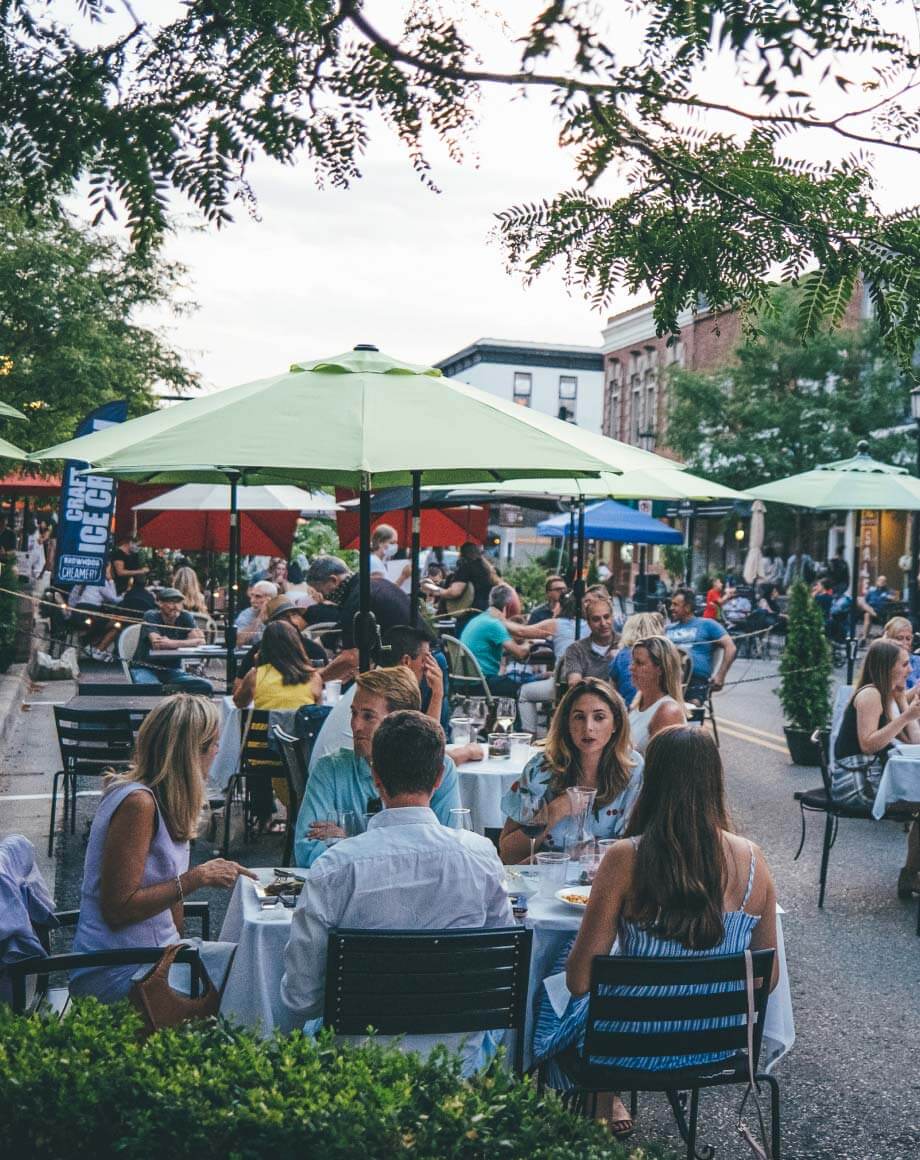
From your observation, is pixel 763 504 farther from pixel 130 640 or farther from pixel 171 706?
pixel 171 706

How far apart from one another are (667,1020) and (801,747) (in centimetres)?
865

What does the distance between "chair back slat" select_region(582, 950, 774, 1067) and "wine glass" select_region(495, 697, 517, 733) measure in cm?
402

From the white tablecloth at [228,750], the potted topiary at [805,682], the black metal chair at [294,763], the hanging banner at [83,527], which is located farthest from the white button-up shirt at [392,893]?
the hanging banner at [83,527]

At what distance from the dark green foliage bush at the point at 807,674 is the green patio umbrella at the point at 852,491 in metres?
0.31

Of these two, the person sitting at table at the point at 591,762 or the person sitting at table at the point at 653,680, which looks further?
the person sitting at table at the point at 653,680

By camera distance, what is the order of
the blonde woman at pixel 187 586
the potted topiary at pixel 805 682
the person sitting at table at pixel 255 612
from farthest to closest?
1. the blonde woman at pixel 187 586
2. the person sitting at table at pixel 255 612
3. the potted topiary at pixel 805 682

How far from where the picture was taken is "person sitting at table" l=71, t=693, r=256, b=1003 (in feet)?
12.8

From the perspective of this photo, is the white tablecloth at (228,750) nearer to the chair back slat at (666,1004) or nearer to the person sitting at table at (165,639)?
the person sitting at table at (165,639)

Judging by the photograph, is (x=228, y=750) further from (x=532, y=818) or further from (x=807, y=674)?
(x=807, y=674)

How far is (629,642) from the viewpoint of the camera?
9.16 m

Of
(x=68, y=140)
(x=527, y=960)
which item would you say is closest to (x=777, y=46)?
(x=68, y=140)

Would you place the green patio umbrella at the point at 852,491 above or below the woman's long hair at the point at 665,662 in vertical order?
above

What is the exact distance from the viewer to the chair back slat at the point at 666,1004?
3.41 meters

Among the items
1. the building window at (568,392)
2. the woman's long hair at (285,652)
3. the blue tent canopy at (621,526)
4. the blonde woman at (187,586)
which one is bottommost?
the woman's long hair at (285,652)
